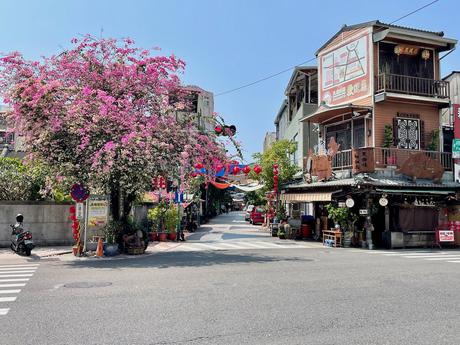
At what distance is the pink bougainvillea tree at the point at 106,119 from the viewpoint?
1536cm

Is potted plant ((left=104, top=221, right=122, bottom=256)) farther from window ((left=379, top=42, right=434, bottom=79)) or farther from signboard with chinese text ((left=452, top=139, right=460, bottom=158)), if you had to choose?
signboard with chinese text ((left=452, top=139, right=460, bottom=158))

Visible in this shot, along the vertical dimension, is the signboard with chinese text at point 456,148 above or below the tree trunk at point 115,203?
above

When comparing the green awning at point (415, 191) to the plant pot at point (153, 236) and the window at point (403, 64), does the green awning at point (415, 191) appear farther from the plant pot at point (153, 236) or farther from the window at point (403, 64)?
the plant pot at point (153, 236)

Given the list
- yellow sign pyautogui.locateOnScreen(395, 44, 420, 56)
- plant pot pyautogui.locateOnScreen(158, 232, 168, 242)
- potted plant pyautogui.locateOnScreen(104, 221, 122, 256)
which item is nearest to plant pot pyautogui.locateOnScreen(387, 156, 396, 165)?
yellow sign pyautogui.locateOnScreen(395, 44, 420, 56)

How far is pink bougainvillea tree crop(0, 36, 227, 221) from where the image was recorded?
15.4m

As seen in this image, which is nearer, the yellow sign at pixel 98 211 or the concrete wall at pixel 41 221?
the yellow sign at pixel 98 211

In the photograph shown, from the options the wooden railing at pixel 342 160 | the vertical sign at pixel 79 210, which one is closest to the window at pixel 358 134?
the wooden railing at pixel 342 160

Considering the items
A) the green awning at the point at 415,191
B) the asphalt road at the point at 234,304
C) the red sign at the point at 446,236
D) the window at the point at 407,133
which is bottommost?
the asphalt road at the point at 234,304

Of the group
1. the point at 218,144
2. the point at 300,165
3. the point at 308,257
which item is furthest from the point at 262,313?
the point at 300,165

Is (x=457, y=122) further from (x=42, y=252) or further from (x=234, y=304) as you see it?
(x=42, y=252)

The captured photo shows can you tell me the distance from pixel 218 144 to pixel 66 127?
6256mm

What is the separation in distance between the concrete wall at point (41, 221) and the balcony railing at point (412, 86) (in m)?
16.9

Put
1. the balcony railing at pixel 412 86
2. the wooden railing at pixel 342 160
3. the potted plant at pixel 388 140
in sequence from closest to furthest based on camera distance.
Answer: the potted plant at pixel 388 140
the balcony railing at pixel 412 86
the wooden railing at pixel 342 160

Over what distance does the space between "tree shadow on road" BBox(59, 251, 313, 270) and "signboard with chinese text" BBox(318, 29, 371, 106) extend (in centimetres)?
1164
